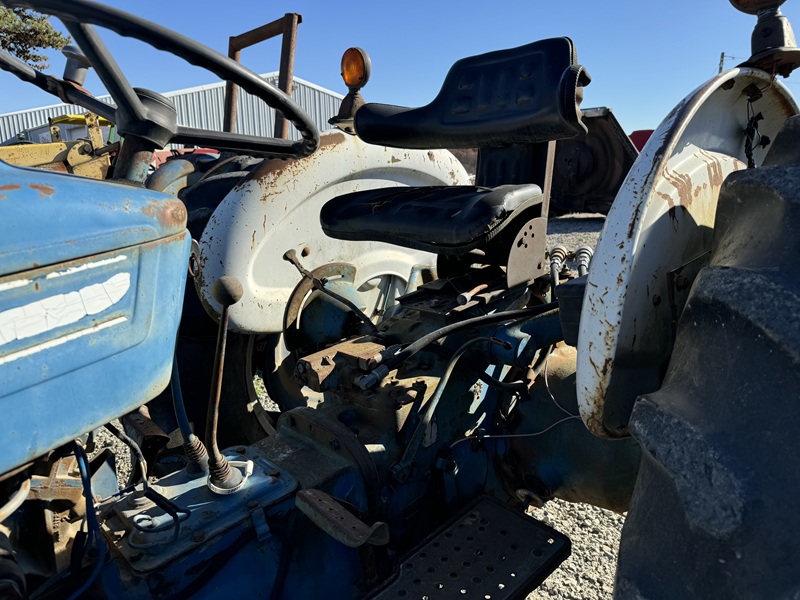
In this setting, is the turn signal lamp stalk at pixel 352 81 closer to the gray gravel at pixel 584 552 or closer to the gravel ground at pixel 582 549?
the gravel ground at pixel 582 549

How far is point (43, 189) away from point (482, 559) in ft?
2.94

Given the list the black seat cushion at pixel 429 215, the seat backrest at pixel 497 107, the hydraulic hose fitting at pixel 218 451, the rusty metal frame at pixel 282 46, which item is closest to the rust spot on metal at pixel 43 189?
the hydraulic hose fitting at pixel 218 451

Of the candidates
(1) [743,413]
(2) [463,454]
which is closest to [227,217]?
(2) [463,454]

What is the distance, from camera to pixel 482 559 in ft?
3.56

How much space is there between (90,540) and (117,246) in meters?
0.50

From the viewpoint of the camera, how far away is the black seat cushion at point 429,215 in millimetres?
1326

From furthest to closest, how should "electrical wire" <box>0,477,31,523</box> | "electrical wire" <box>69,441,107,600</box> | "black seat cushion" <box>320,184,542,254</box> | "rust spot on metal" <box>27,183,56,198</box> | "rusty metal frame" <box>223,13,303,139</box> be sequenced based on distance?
"rusty metal frame" <box>223,13,303,139</box>
"black seat cushion" <box>320,184,542,254</box>
"electrical wire" <box>69,441,107,600</box>
"electrical wire" <box>0,477,31,523</box>
"rust spot on metal" <box>27,183,56,198</box>

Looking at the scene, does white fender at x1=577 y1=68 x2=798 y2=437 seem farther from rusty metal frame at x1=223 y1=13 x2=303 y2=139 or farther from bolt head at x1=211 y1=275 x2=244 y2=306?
rusty metal frame at x1=223 y1=13 x2=303 y2=139

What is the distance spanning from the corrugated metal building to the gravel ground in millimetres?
15720

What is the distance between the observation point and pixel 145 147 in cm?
88

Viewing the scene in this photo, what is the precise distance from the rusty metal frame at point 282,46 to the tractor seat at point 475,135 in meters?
0.89

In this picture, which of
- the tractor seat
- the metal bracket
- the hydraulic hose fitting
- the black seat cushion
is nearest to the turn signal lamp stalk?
the tractor seat

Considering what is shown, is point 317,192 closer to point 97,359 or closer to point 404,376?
point 404,376

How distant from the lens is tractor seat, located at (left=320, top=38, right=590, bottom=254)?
1371mm
